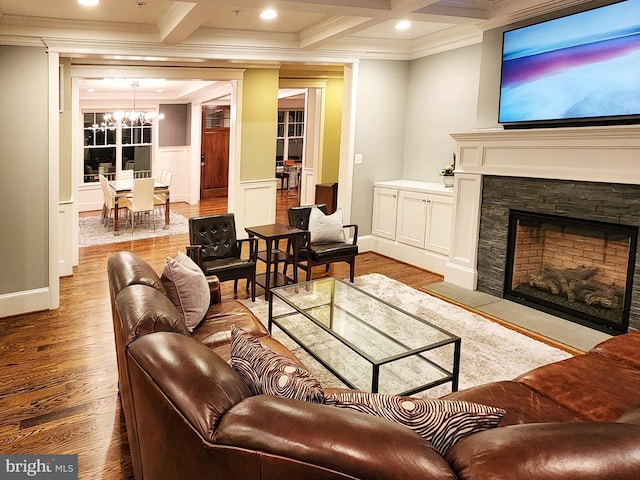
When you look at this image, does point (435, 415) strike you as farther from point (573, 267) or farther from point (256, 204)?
point (256, 204)

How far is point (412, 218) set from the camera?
20.5 ft

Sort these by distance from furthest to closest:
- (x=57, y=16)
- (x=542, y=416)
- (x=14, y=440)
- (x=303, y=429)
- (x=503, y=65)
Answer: (x=503, y=65)
(x=57, y=16)
(x=14, y=440)
(x=542, y=416)
(x=303, y=429)

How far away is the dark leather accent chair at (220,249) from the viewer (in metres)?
4.43

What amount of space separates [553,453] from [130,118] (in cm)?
1086

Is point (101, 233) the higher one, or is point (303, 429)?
point (303, 429)

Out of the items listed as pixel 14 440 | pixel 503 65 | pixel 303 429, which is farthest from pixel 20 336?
pixel 503 65

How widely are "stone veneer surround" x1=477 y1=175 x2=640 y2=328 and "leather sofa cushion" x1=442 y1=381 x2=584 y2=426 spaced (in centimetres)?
214

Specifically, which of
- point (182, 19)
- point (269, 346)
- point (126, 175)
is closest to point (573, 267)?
point (269, 346)

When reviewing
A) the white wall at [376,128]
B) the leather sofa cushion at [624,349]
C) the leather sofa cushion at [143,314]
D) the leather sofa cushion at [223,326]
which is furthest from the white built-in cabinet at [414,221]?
the leather sofa cushion at [143,314]

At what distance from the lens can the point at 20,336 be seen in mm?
3979

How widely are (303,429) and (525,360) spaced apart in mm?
2909

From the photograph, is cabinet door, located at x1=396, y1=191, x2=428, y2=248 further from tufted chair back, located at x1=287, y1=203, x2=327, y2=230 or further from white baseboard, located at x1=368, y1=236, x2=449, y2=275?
tufted chair back, located at x1=287, y1=203, x2=327, y2=230

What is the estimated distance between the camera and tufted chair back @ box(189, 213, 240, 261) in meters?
4.57

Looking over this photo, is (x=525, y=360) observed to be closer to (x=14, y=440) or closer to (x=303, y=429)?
(x=303, y=429)
